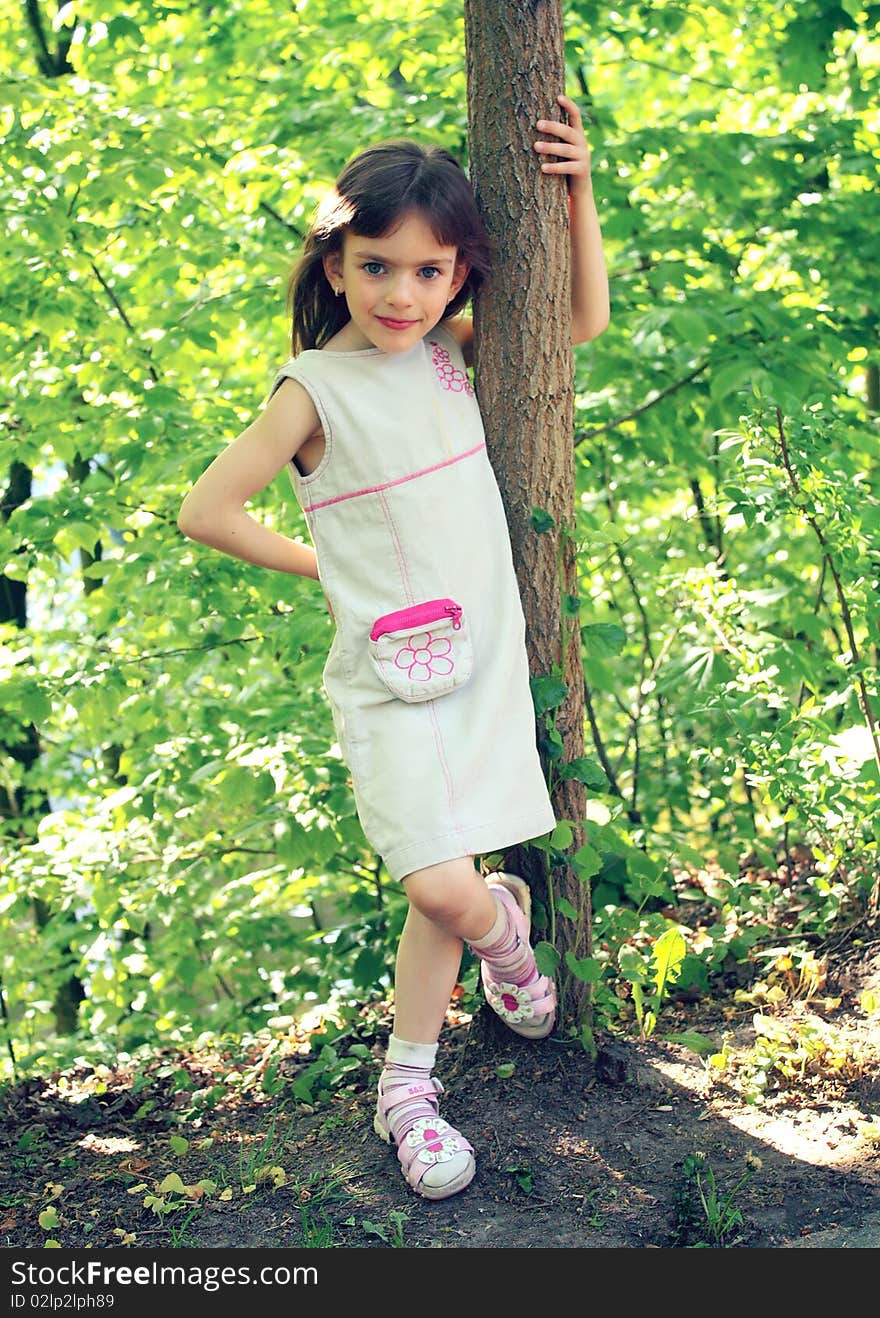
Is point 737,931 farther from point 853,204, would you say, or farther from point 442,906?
point 853,204

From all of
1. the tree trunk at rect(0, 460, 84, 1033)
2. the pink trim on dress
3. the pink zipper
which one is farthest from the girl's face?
the tree trunk at rect(0, 460, 84, 1033)

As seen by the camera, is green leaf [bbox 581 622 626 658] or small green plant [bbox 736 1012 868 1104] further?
green leaf [bbox 581 622 626 658]

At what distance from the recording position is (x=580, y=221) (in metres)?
2.41

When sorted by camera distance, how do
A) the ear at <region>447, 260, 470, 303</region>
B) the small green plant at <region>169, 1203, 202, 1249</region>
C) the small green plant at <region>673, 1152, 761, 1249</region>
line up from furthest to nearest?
the ear at <region>447, 260, 470, 303</region> → the small green plant at <region>169, 1203, 202, 1249</region> → the small green plant at <region>673, 1152, 761, 1249</region>

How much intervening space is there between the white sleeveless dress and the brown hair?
6.1 inches

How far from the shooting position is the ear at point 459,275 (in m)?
2.26

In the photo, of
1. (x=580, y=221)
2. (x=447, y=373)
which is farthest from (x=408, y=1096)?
(x=580, y=221)

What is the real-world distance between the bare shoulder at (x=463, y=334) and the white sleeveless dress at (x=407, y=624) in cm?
27

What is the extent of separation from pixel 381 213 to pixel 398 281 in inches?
4.6

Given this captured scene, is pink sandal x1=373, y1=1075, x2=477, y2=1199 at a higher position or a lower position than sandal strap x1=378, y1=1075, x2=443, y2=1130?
lower

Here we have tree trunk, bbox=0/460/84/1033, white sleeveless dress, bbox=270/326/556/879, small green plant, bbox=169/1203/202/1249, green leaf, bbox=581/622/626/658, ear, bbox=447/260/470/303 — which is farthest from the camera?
tree trunk, bbox=0/460/84/1033

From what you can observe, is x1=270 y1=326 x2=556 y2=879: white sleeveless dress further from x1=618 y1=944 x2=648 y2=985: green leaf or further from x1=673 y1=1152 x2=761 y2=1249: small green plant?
x1=673 y1=1152 x2=761 y2=1249: small green plant

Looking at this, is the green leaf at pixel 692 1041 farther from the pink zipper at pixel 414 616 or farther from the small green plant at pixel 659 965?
the pink zipper at pixel 414 616

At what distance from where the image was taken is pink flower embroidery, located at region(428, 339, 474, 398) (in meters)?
2.31
